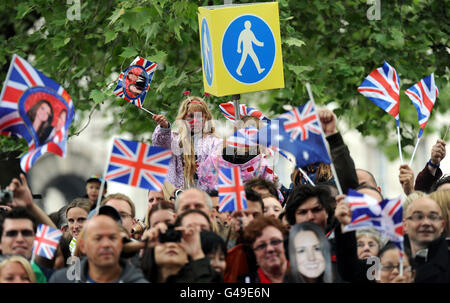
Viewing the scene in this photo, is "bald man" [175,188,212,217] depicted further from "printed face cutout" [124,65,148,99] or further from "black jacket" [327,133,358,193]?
"printed face cutout" [124,65,148,99]

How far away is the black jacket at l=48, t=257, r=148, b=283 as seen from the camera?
151 inches

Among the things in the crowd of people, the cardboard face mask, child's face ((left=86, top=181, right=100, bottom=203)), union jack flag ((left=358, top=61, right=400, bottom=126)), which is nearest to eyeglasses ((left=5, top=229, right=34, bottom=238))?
the crowd of people

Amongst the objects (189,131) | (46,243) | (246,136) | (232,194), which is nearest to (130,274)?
(46,243)

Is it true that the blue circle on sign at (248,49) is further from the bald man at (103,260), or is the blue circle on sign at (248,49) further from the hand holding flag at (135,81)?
the bald man at (103,260)

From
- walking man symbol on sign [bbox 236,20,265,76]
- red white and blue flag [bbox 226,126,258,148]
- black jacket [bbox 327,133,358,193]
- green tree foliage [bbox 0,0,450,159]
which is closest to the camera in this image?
black jacket [bbox 327,133,358,193]

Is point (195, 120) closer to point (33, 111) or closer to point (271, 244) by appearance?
point (33, 111)

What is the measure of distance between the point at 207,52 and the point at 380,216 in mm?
2034

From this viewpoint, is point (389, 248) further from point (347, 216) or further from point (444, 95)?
point (444, 95)

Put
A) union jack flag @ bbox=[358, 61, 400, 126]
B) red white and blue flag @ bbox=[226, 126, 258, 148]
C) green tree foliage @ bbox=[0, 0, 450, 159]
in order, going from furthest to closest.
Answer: green tree foliage @ bbox=[0, 0, 450, 159], union jack flag @ bbox=[358, 61, 400, 126], red white and blue flag @ bbox=[226, 126, 258, 148]

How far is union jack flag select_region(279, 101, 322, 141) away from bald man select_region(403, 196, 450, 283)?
675 mm

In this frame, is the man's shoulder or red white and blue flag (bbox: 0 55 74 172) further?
red white and blue flag (bbox: 0 55 74 172)

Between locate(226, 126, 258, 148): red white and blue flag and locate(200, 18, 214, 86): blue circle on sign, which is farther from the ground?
locate(200, 18, 214, 86): blue circle on sign

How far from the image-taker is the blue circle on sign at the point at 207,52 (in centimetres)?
555

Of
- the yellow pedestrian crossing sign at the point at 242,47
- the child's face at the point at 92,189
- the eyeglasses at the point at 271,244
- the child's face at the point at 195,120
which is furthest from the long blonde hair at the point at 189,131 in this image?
the eyeglasses at the point at 271,244
